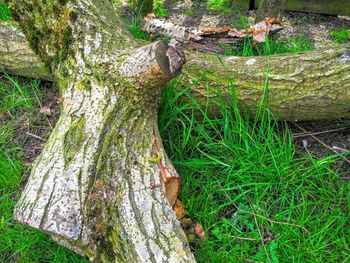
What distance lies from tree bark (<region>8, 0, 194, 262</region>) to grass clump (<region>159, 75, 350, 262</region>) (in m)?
0.32

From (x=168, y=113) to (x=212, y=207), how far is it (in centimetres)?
72

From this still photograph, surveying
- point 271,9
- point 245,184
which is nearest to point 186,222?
point 245,184

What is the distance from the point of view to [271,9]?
345cm

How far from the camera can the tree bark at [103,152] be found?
183 cm

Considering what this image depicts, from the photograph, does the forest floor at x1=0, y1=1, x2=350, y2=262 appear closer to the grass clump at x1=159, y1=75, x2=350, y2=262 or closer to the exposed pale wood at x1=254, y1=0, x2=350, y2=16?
the grass clump at x1=159, y1=75, x2=350, y2=262

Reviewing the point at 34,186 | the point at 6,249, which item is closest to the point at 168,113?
the point at 34,186

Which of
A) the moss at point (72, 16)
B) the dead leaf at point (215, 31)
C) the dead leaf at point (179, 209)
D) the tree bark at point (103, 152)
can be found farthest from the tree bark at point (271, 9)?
the dead leaf at point (179, 209)

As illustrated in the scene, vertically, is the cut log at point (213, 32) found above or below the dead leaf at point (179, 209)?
above

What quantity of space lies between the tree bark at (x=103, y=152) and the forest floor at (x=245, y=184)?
0.33 meters

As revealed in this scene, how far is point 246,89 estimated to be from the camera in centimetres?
265

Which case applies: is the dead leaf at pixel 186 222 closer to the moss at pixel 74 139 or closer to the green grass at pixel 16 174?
the green grass at pixel 16 174

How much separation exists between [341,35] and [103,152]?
3218 millimetres

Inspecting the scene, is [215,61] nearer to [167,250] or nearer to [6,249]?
[167,250]

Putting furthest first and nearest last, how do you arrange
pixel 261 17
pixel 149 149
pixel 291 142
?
1. pixel 261 17
2. pixel 291 142
3. pixel 149 149
